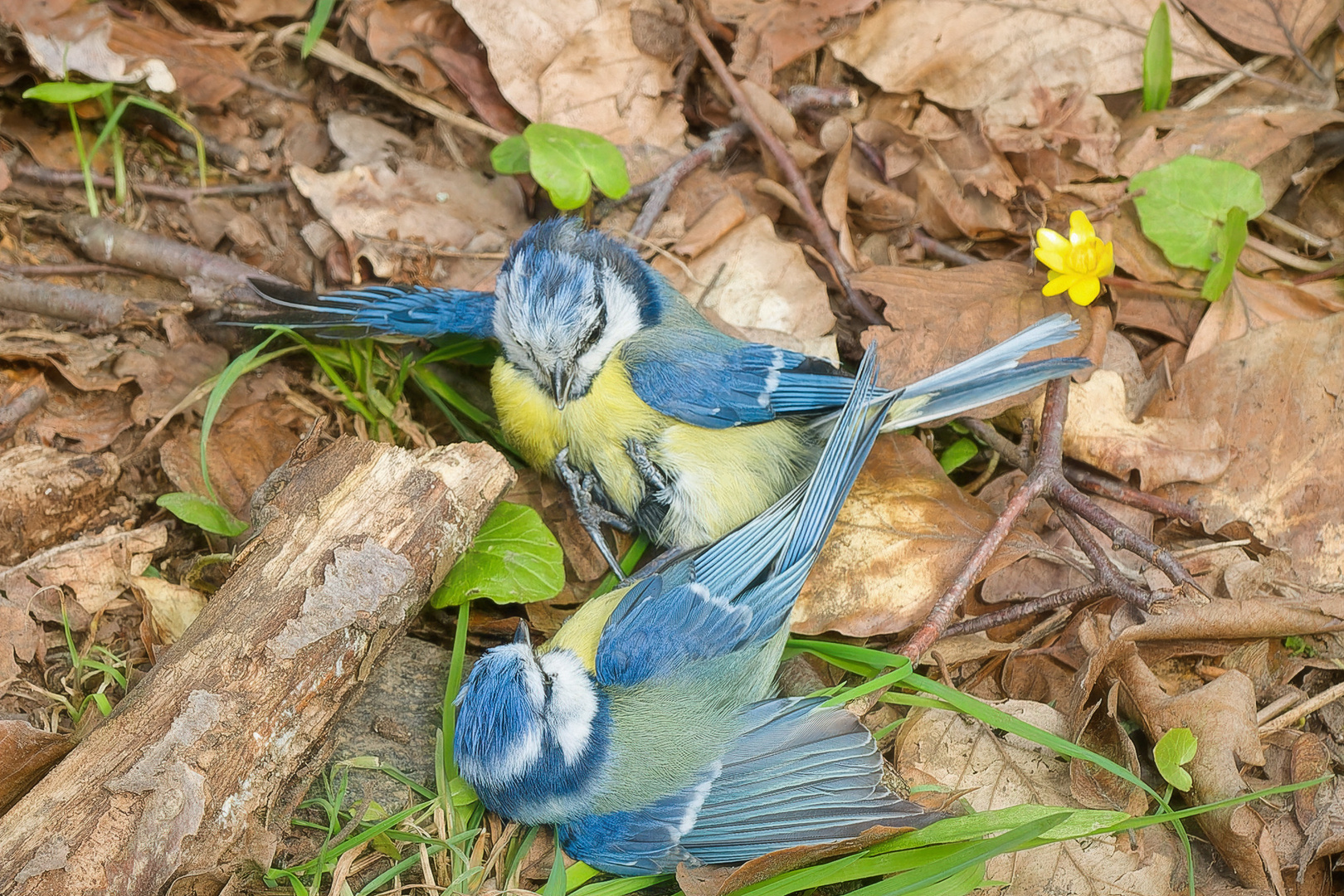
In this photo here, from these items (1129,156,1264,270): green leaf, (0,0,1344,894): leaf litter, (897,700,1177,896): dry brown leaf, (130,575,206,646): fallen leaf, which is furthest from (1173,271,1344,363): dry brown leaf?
(130,575,206,646): fallen leaf

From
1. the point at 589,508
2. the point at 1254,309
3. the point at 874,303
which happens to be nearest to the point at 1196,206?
the point at 1254,309

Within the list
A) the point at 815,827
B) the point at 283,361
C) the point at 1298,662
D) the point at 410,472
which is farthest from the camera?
the point at 283,361

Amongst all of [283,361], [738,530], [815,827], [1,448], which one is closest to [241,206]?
[283,361]

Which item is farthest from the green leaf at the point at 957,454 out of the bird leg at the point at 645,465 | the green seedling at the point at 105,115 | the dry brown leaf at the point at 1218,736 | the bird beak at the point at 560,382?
the green seedling at the point at 105,115

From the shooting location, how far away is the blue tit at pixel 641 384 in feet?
9.46

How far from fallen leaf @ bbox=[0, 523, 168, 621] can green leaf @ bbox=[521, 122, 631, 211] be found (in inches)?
63.0

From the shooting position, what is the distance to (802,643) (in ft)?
9.61

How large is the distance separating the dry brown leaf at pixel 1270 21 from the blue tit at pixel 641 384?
1473mm

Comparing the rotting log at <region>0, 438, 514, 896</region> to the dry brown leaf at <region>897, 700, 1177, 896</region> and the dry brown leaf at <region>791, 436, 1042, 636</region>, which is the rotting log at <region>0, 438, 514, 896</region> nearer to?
the dry brown leaf at <region>791, 436, 1042, 636</region>

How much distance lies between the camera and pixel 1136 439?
3139 millimetres

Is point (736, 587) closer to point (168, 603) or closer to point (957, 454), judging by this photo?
point (957, 454)

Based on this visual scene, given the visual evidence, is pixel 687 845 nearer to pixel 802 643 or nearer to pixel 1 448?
pixel 802 643

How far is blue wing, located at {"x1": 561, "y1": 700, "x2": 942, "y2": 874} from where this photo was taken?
7.77ft

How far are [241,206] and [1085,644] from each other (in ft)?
10.3
